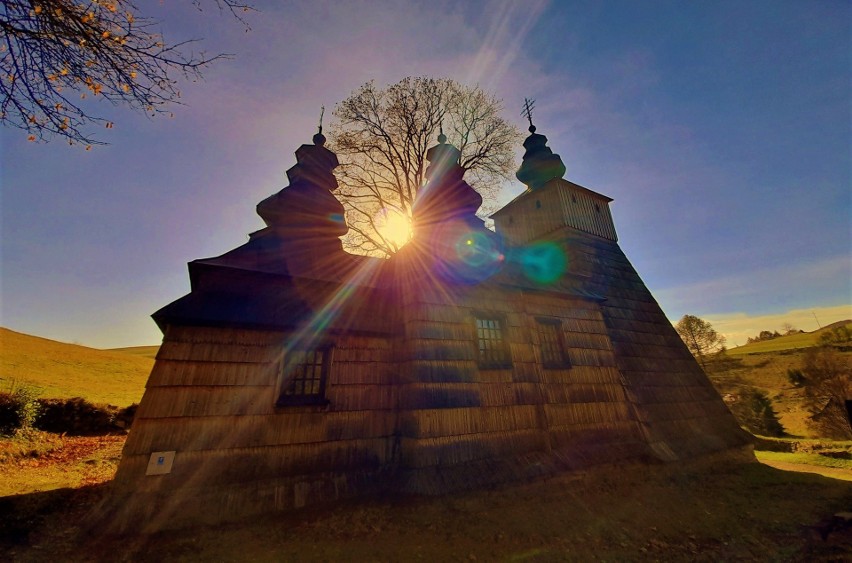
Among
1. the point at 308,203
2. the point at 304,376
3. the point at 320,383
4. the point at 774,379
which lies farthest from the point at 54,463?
the point at 774,379

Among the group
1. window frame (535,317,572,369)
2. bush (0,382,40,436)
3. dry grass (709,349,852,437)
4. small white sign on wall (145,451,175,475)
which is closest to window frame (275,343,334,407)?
small white sign on wall (145,451,175,475)

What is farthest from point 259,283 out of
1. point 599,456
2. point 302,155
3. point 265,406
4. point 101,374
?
point 101,374

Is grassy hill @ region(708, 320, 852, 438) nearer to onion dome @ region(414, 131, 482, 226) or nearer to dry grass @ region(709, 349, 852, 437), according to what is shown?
dry grass @ region(709, 349, 852, 437)

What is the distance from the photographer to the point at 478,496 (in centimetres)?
662

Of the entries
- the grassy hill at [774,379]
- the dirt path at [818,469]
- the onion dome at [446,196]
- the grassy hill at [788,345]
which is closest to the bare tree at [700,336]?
the grassy hill at [774,379]

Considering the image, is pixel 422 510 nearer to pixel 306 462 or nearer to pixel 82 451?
pixel 306 462

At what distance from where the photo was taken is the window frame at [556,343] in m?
9.75

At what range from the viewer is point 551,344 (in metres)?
10.2

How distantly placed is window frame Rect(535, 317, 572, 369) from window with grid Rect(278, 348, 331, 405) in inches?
249

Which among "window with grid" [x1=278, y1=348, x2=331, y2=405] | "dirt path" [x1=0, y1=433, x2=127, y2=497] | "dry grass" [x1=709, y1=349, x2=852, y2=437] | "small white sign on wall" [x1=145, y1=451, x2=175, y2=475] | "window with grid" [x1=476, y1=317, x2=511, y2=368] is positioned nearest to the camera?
"small white sign on wall" [x1=145, y1=451, x2=175, y2=475]

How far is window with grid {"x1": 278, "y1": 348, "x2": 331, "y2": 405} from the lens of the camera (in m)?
6.89

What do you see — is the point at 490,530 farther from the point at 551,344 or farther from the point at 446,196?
the point at 446,196

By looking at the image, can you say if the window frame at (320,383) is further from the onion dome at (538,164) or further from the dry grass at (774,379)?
the dry grass at (774,379)

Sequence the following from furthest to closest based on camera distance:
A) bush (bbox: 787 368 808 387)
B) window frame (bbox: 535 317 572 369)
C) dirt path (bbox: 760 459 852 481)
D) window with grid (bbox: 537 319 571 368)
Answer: bush (bbox: 787 368 808 387)
dirt path (bbox: 760 459 852 481)
window with grid (bbox: 537 319 571 368)
window frame (bbox: 535 317 572 369)
